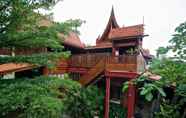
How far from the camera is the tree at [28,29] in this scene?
4824mm

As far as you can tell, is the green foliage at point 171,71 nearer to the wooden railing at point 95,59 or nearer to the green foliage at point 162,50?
the green foliage at point 162,50

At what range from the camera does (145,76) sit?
4020mm

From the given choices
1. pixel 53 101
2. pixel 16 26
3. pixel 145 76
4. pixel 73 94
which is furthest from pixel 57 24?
pixel 73 94

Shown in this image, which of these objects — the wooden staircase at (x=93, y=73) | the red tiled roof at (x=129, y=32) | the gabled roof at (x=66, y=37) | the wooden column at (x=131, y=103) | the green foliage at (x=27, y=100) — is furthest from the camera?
the wooden staircase at (x=93, y=73)

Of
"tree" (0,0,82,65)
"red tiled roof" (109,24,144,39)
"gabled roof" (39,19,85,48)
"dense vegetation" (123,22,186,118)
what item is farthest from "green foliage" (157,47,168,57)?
"red tiled roof" (109,24,144,39)

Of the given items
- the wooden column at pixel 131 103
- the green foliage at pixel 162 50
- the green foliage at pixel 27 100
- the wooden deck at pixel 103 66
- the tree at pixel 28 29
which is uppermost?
the tree at pixel 28 29

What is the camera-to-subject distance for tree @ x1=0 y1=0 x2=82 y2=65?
15.8 ft

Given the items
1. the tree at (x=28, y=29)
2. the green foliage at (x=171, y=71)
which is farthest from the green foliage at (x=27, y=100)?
the green foliage at (x=171, y=71)

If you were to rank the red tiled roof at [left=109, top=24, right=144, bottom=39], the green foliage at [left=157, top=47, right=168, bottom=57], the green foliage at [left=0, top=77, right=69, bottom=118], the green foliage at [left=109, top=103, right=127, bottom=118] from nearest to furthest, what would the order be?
the green foliage at [left=157, top=47, right=168, bottom=57] < the green foliage at [left=0, top=77, right=69, bottom=118] < the green foliage at [left=109, top=103, right=127, bottom=118] < the red tiled roof at [left=109, top=24, right=144, bottom=39]

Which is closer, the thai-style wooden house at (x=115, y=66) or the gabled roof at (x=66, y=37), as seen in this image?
the gabled roof at (x=66, y=37)

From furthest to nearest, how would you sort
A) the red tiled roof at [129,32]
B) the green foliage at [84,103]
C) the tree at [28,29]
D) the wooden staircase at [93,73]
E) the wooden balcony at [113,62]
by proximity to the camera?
the wooden staircase at [93,73] → the red tiled roof at [129,32] → the green foliage at [84,103] → the wooden balcony at [113,62] → the tree at [28,29]

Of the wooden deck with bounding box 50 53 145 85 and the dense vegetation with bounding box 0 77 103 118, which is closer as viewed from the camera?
the dense vegetation with bounding box 0 77 103 118

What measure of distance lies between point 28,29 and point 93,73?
6.35m

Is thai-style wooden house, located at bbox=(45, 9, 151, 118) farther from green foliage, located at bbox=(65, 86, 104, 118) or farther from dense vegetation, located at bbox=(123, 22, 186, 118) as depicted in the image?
dense vegetation, located at bbox=(123, 22, 186, 118)
